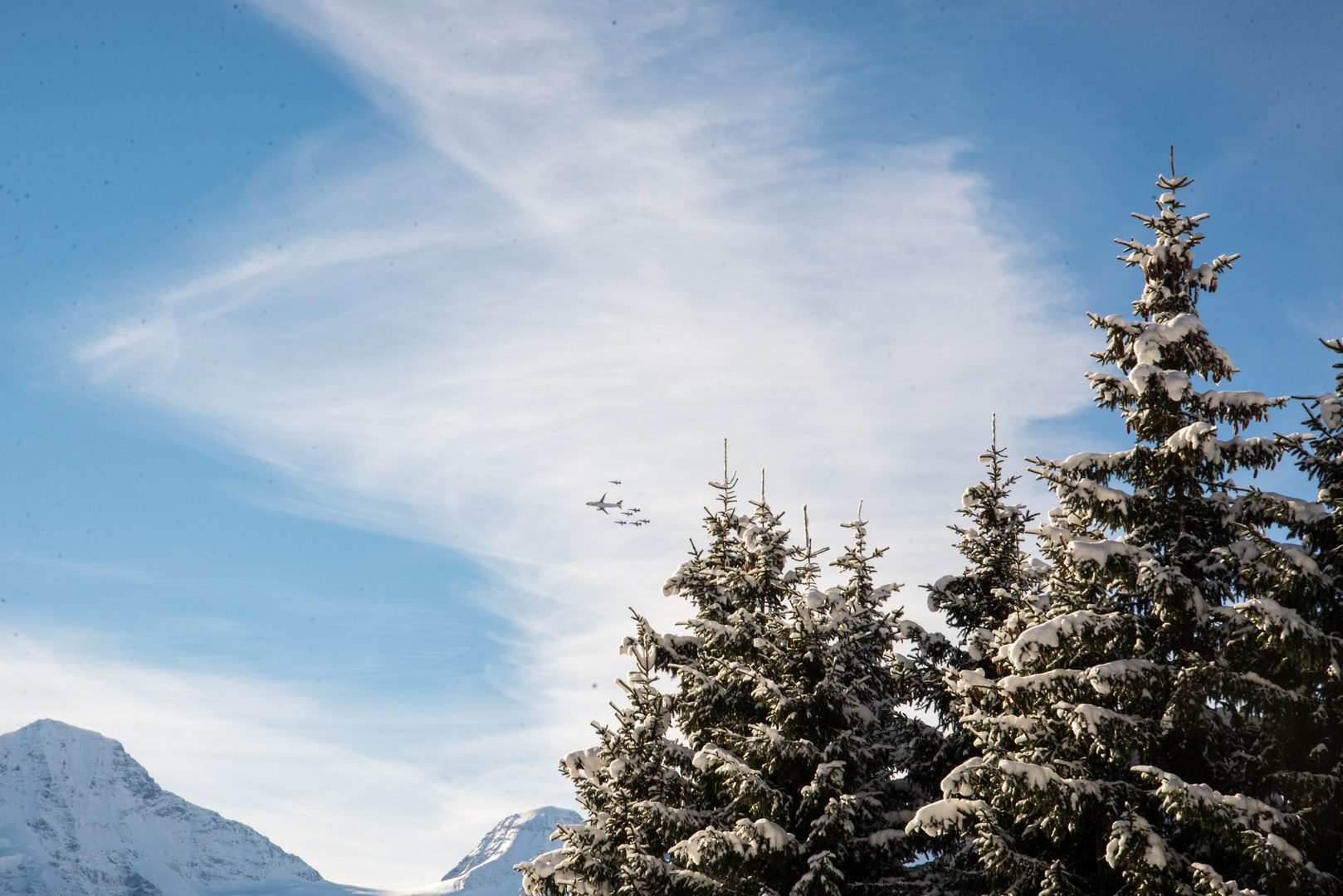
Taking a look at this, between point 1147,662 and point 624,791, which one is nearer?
point 1147,662

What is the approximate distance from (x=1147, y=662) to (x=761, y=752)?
686 centimetres

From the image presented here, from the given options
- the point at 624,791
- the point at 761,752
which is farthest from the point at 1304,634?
the point at 624,791

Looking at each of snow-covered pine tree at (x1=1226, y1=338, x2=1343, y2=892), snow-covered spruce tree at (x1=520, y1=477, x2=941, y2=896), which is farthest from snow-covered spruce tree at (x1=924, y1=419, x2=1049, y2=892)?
snow-covered pine tree at (x1=1226, y1=338, x2=1343, y2=892)

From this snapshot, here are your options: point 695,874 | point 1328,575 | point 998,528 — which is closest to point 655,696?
point 695,874

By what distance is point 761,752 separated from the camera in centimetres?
1858

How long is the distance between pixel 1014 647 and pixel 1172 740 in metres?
2.57

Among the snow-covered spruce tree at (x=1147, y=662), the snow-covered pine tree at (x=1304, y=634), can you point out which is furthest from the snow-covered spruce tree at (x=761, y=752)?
the snow-covered pine tree at (x=1304, y=634)

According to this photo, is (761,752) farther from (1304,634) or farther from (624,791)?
(1304,634)

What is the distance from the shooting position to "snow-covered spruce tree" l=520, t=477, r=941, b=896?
1811cm

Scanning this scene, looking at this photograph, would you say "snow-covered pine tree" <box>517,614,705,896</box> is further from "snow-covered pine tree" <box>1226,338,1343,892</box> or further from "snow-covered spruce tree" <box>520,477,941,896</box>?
"snow-covered pine tree" <box>1226,338,1343,892</box>

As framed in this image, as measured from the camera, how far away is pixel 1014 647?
14.5m

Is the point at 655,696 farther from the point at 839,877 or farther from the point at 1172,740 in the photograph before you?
the point at 1172,740

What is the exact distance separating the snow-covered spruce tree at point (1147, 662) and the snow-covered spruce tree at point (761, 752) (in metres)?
3.23

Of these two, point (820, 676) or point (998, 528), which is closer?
point (820, 676)
